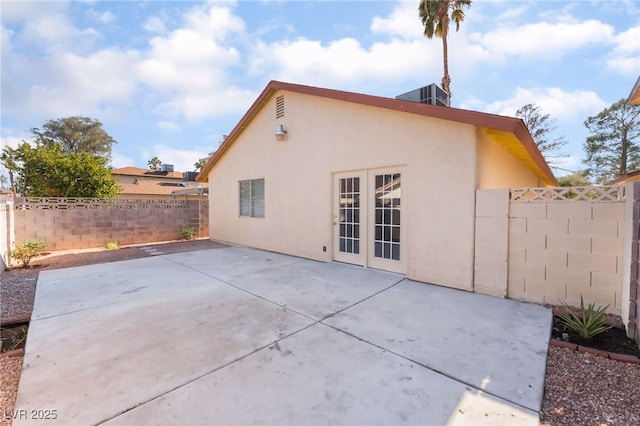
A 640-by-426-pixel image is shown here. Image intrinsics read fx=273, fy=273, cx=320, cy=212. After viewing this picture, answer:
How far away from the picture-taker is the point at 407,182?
5.58 m

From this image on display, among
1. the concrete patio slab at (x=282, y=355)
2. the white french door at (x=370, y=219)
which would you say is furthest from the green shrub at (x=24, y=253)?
the white french door at (x=370, y=219)

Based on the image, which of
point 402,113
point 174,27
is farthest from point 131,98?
point 402,113

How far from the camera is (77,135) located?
29203 mm

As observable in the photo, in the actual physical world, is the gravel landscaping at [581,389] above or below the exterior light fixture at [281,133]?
below

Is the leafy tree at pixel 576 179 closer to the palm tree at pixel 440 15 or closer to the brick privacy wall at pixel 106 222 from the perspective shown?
the palm tree at pixel 440 15

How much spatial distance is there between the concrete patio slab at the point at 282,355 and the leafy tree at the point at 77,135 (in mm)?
32296

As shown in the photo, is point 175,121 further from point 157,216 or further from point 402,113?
point 402,113

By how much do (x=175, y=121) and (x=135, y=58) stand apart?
6805 millimetres

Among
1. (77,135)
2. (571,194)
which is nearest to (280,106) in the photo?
(571,194)

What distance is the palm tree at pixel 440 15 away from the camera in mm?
13312

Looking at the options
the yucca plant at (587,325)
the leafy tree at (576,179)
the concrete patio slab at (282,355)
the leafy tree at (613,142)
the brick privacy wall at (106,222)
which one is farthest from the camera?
the leafy tree at (576,179)

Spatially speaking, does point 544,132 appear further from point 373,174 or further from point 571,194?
point 373,174

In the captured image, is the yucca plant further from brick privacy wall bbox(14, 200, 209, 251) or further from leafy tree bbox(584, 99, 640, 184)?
leafy tree bbox(584, 99, 640, 184)

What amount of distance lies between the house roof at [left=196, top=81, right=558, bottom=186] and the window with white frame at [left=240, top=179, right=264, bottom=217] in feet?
6.77
